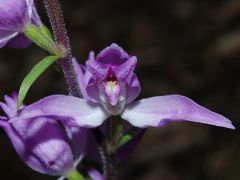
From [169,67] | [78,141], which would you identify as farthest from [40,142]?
[169,67]

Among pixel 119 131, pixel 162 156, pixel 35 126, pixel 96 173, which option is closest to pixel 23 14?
pixel 35 126

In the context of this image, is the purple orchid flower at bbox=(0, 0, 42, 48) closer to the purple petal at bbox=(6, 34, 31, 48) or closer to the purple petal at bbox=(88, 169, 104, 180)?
the purple petal at bbox=(6, 34, 31, 48)

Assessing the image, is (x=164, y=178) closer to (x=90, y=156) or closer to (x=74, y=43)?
(x=74, y=43)

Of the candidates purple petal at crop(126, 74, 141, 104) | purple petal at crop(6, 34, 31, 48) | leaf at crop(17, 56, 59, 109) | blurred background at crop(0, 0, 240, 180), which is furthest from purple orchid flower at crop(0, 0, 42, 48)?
blurred background at crop(0, 0, 240, 180)

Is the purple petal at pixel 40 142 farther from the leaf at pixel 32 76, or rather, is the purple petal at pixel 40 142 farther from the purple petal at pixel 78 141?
the leaf at pixel 32 76

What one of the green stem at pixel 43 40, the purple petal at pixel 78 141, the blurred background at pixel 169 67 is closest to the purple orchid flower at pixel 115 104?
the green stem at pixel 43 40
